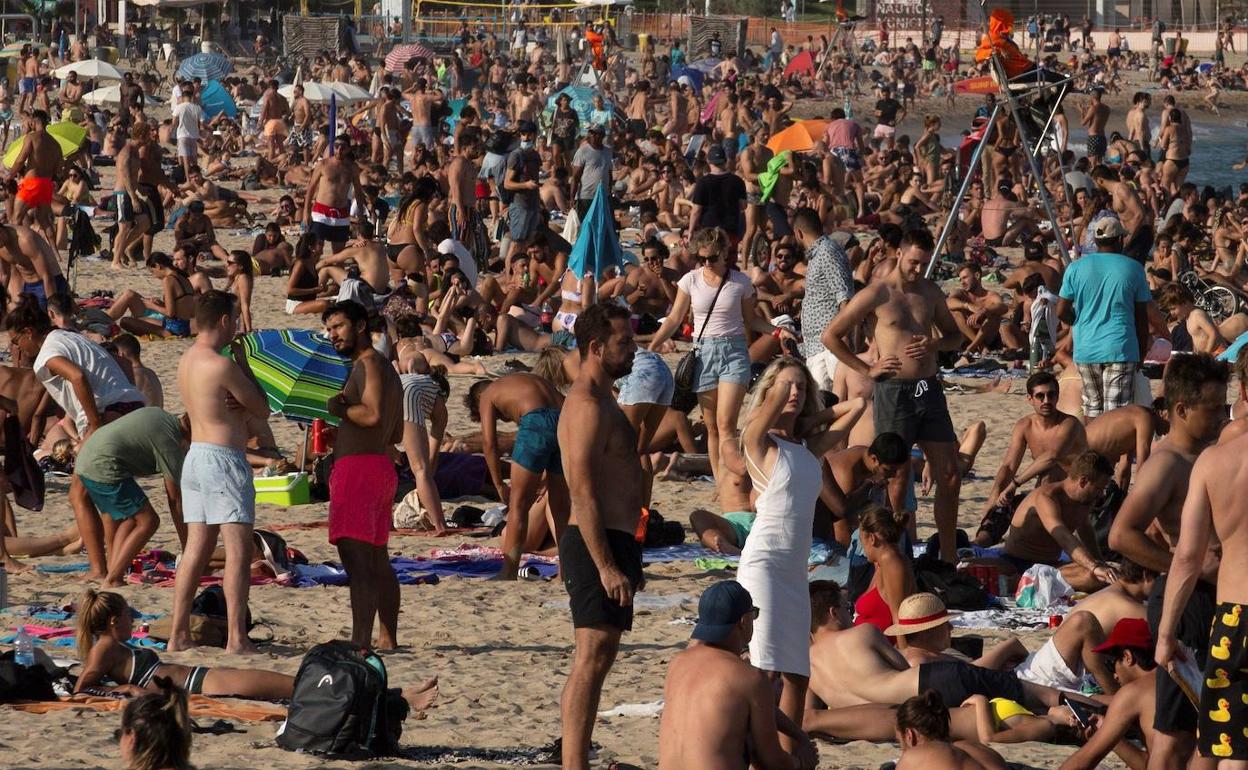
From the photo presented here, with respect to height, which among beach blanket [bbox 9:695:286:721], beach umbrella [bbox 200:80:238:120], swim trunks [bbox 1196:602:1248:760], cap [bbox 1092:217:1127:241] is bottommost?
beach blanket [bbox 9:695:286:721]

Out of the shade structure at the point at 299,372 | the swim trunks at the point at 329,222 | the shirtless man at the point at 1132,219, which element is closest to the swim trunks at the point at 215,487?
the shade structure at the point at 299,372

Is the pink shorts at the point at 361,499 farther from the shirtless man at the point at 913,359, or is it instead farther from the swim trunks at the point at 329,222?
the swim trunks at the point at 329,222

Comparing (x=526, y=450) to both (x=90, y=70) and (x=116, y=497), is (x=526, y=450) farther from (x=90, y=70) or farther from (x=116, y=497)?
(x=90, y=70)

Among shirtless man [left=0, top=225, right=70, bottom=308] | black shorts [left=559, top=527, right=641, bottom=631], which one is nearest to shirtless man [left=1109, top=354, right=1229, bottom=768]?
black shorts [left=559, top=527, right=641, bottom=631]

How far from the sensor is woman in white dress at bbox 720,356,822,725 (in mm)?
5266

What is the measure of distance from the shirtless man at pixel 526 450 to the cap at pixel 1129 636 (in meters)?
2.38

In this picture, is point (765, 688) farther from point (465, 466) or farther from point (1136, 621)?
point (465, 466)

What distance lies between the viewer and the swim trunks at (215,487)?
6.68 m

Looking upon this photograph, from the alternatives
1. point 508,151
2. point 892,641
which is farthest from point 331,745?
point 508,151

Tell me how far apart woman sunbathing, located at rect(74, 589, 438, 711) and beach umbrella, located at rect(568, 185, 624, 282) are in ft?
26.9

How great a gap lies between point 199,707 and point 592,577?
1658 millimetres

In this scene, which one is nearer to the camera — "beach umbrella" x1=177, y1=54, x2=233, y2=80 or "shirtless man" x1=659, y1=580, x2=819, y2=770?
"shirtless man" x1=659, y1=580, x2=819, y2=770

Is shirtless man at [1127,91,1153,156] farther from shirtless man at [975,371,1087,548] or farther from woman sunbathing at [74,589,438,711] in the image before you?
woman sunbathing at [74,589,438,711]

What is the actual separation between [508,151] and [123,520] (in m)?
11.9
